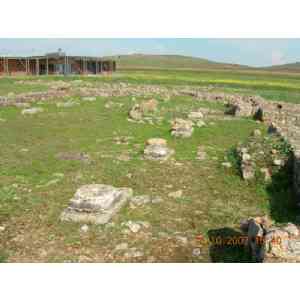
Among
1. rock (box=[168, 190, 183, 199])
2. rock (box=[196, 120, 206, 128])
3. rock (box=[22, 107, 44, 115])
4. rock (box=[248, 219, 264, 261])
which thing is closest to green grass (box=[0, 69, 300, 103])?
rock (box=[22, 107, 44, 115])

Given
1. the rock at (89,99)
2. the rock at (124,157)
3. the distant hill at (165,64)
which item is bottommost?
the rock at (124,157)

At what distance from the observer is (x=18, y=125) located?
14422 mm

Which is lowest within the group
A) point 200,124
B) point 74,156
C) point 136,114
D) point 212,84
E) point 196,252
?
point 196,252

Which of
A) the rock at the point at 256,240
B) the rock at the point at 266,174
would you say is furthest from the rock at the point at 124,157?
the rock at the point at 256,240

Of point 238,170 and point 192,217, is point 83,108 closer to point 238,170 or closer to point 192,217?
point 238,170

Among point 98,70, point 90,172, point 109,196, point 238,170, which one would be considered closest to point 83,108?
point 90,172

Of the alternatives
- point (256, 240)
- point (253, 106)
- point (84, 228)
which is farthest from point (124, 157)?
point (253, 106)

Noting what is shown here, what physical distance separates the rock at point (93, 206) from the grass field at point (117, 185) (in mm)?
165

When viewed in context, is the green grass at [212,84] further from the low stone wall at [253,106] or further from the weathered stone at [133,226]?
the weathered stone at [133,226]

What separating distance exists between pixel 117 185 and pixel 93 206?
1786mm

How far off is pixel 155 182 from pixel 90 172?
1683 mm

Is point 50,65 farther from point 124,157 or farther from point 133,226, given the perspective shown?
point 133,226

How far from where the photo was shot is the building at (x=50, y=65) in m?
43.8

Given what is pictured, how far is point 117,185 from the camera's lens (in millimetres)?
8266
